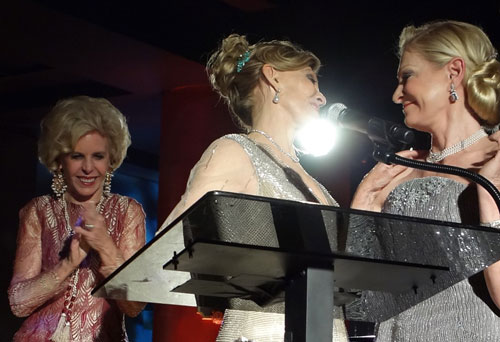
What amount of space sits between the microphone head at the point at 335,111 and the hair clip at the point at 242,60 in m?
0.59

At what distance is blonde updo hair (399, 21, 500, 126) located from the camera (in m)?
2.25

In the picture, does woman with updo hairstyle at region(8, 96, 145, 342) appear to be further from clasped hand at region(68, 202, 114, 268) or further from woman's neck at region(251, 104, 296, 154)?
woman's neck at region(251, 104, 296, 154)

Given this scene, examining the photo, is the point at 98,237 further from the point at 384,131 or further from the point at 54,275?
the point at 384,131

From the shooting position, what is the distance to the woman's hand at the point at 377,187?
2393mm

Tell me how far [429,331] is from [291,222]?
1011mm

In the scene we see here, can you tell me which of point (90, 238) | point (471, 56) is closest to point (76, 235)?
point (90, 238)

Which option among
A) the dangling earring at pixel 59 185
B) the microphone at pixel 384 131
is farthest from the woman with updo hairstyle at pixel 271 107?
the dangling earring at pixel 59 185

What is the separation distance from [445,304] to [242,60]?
0.85 metres

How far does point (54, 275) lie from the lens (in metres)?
2.69

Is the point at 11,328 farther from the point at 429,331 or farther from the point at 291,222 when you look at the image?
the point at 291,222

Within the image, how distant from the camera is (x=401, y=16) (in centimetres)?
457

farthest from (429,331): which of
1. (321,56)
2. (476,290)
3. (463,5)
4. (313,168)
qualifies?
(313,168)

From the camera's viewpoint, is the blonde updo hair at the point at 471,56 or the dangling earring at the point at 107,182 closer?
the blonde updo hair at the point at 471,56

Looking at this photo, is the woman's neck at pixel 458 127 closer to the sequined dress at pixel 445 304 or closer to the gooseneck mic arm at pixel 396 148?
the sequined dress at pixel 445 304
